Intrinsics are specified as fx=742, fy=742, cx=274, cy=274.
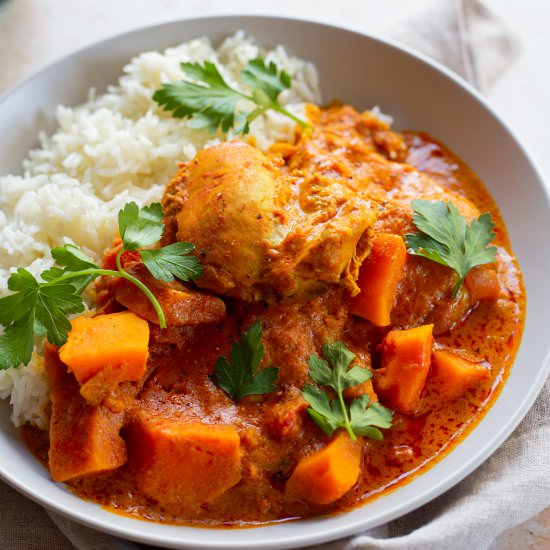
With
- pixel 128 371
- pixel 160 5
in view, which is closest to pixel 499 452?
pixel 128 371

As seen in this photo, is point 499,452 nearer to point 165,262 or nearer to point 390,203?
point 390,203

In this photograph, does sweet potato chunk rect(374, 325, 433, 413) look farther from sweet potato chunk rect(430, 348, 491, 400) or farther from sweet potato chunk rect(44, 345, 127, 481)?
sweet potato chunk rect(44, 345, 127, 481)

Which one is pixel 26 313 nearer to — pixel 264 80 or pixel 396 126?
pixel 264 80

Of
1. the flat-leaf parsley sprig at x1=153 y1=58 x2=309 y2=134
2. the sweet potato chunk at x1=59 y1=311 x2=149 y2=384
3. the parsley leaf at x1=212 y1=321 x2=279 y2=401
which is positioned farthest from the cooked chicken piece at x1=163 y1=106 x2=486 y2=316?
the flat-leaf parsley sprig at x1=153 y1=58 x2=309 y2=134

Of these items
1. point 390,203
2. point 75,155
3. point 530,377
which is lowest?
point 530,377

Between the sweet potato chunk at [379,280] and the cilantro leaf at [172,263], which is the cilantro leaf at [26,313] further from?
the sweet potato chunk at [379,280]

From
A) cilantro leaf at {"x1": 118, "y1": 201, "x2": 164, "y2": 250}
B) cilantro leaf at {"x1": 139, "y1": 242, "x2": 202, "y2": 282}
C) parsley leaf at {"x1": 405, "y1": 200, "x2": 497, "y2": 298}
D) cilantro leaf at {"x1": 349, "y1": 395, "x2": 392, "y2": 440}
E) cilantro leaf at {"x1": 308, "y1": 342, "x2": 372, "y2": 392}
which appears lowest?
cilantro leaf at {"x1": 349, "y1": 395, "x2": 392, "y2": 440}

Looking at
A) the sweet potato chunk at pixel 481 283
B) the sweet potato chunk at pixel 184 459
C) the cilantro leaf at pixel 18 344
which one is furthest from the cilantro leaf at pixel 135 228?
the sweet potato chunk at pixel 481 283
